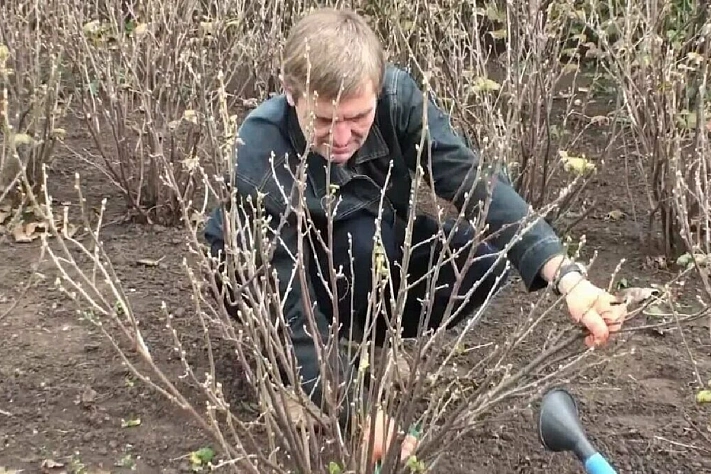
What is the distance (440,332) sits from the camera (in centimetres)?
166

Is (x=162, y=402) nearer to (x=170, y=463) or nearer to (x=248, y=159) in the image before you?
(x=170, y=463)

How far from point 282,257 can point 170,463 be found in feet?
1.86

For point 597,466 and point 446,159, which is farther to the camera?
point 446,159

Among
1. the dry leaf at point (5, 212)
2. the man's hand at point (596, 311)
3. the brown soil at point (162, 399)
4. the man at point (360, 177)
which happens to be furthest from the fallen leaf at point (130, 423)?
the dry leaf at point (5, 212)

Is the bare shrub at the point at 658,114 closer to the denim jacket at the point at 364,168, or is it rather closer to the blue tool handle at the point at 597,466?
the denim jacket at the point at 364,168

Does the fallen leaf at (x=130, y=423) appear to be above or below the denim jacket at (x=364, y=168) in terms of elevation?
below

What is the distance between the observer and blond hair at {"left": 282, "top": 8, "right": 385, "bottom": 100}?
2.02 metres

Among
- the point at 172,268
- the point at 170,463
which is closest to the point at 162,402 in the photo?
the point at 170,463

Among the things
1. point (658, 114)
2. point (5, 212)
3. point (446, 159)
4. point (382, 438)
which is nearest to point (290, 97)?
point (446, 159)

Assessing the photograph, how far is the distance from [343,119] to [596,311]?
0.68m

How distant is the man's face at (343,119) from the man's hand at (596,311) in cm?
60

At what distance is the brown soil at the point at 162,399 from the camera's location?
2.30 metres

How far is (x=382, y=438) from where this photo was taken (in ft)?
6.01

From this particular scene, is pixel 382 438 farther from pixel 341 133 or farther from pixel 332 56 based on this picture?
pixel 332 56
